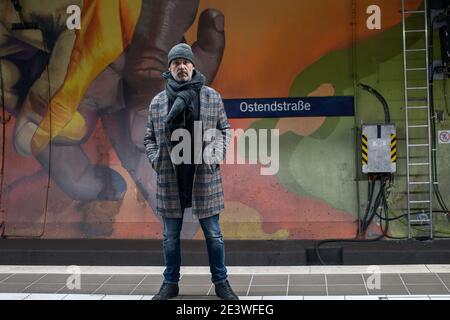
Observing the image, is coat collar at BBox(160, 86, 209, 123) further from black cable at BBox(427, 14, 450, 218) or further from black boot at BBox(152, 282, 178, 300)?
black cable at BBox(427, 14, 450, 218)

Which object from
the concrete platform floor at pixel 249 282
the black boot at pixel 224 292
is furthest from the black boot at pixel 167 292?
the black boot at pixel 224 292

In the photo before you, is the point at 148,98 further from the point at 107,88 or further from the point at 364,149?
the point at 364,149

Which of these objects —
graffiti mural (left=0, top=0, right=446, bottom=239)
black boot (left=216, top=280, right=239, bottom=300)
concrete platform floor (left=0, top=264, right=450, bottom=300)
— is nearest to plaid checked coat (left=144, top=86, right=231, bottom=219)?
black boot (left=216, top=280, right=239, bottom=300)

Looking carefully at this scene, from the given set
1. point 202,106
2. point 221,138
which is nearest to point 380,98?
point 221,138

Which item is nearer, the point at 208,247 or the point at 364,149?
the point at 208,247

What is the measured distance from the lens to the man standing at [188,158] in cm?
570

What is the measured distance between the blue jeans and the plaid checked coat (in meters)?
0.09

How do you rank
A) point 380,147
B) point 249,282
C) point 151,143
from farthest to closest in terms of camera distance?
point 380,147, point 249,282, point 151,143

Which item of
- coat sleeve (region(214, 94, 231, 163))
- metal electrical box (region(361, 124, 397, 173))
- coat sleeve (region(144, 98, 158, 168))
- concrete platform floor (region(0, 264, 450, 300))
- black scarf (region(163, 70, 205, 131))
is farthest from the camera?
metal electrical box (region(361, 124, 397, 173))

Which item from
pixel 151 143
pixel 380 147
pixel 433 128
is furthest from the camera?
pixel 433 128

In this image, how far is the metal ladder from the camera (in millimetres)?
8375

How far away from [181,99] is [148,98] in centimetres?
330

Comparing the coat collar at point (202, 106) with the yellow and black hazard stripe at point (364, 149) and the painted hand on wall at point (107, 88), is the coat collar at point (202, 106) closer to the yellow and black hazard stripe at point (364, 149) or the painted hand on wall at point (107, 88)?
the painted hand on wall at point (107, 88)

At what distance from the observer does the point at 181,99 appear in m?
5.60
